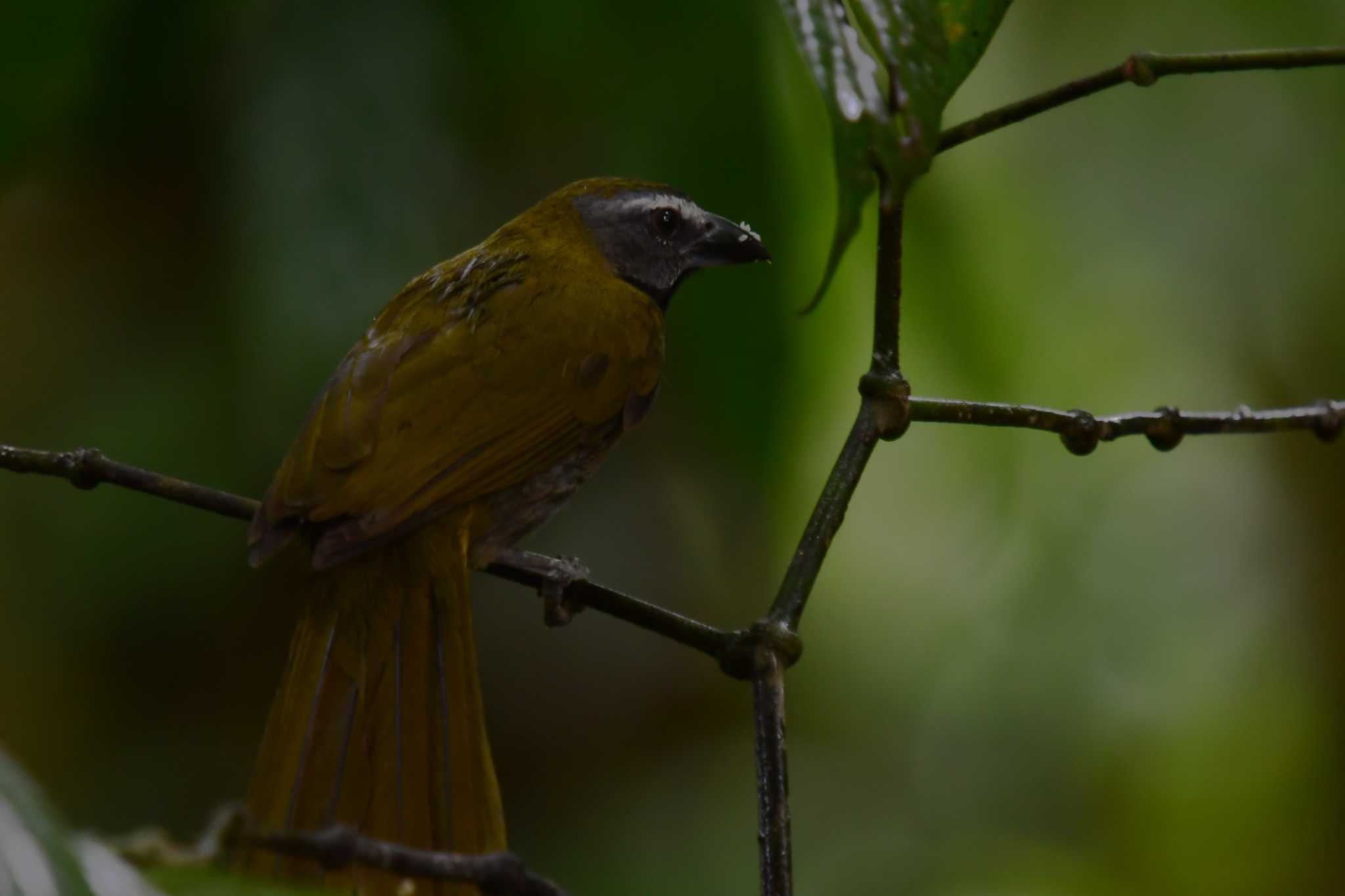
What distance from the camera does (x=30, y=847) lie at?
72 centimetres

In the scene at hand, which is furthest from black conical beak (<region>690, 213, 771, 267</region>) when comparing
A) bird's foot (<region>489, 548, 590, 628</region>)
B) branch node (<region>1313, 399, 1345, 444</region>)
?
branch node (<region>1313, 399, 1345, 444</region>)

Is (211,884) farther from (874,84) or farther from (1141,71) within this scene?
(1141,71)

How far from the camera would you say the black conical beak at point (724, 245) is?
2926 millimetres

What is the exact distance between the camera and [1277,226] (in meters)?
4.60

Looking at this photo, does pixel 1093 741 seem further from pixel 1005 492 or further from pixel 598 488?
pixel 598 488

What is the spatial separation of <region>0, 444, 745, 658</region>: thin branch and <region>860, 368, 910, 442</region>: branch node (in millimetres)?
345

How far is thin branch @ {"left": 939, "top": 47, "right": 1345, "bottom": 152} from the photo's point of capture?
5.58 ft

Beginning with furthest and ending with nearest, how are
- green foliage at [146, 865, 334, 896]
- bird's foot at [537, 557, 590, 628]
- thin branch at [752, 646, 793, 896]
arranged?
bird's foot at [537, 557, 590, 628] → thin branch at [752, 646, 793, 896] → green foliage at [146, 865, 334, 896]

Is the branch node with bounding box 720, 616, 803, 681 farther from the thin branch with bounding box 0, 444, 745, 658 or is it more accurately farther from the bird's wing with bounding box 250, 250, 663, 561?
the bird's wing with bounding box 250, 250, 663, 561

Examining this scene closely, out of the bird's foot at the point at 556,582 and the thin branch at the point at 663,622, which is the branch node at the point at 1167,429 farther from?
the bird's foot at the point at 556,582

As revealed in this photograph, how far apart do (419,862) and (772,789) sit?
54 centimetres

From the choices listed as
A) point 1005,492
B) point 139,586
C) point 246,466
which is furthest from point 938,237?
point 139,586

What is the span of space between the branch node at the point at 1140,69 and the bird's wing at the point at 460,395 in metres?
1.18

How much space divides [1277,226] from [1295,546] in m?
1.01
